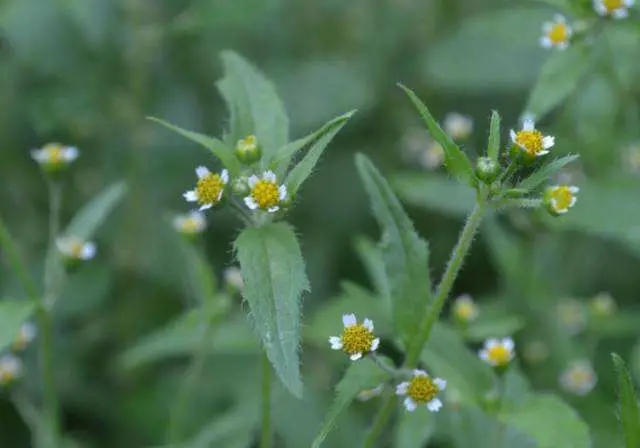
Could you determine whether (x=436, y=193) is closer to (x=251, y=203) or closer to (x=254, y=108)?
(x=254, y=108)

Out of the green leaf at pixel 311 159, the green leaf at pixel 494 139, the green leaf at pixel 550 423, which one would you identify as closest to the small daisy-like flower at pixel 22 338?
the green leaf at pixel 311 159

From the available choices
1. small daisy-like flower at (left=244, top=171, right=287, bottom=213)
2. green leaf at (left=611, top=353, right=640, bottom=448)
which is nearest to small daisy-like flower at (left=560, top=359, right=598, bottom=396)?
green leaf at (left=611, top=353, right=640, bottom=448)

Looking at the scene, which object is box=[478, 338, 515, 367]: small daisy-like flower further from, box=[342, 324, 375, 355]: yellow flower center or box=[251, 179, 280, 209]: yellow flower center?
box=[251, 179, 280, 209]: yellow flower center

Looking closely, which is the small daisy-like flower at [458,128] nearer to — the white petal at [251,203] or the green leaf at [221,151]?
the green leaf at [221,151]

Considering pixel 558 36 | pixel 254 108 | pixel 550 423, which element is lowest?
pixel 550 423

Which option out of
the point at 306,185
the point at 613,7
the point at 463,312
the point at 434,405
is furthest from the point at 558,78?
the point at 306,185

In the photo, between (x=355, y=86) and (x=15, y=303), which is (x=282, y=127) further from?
(x=355, y=86)
